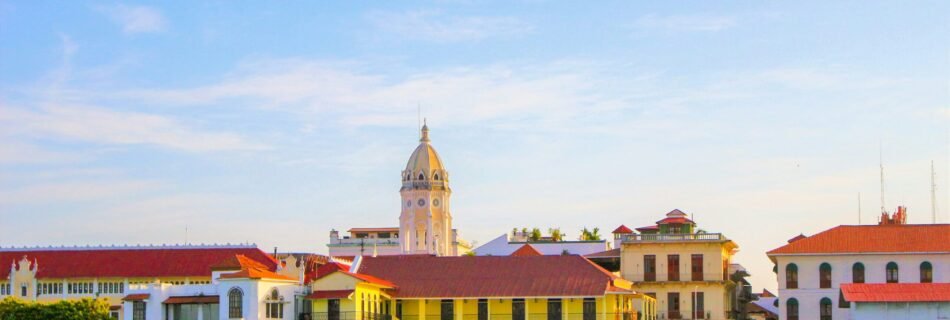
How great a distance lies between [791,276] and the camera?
332 ft

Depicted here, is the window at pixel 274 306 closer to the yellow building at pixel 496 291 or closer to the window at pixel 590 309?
the yellow building at pixel 496 291

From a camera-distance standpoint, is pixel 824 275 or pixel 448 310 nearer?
pixel 448 310

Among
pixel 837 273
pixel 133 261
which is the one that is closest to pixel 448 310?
pixel 837 273

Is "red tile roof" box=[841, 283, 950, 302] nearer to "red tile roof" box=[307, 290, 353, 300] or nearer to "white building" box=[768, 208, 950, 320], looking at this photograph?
"white building" box=[768, 208, 950, 320]

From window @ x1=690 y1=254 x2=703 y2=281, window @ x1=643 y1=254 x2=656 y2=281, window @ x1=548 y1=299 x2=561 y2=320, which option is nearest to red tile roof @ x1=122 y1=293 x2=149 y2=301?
window @ x1=548 y1=299 x2=561 y2=320

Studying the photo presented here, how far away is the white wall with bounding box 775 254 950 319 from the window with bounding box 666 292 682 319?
683cm

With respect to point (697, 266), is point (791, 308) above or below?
below

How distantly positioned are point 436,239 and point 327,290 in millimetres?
71420

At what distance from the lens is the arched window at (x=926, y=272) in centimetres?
9912

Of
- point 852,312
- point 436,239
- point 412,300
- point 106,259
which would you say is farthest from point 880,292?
point 436,239

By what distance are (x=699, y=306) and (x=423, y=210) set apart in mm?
62974

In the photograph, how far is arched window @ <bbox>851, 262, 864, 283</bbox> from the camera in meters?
100

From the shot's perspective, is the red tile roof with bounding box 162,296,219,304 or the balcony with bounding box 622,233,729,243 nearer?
the red tile roof with bounding box 162,296,219,304

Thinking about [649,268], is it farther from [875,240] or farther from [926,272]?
[926,272]
